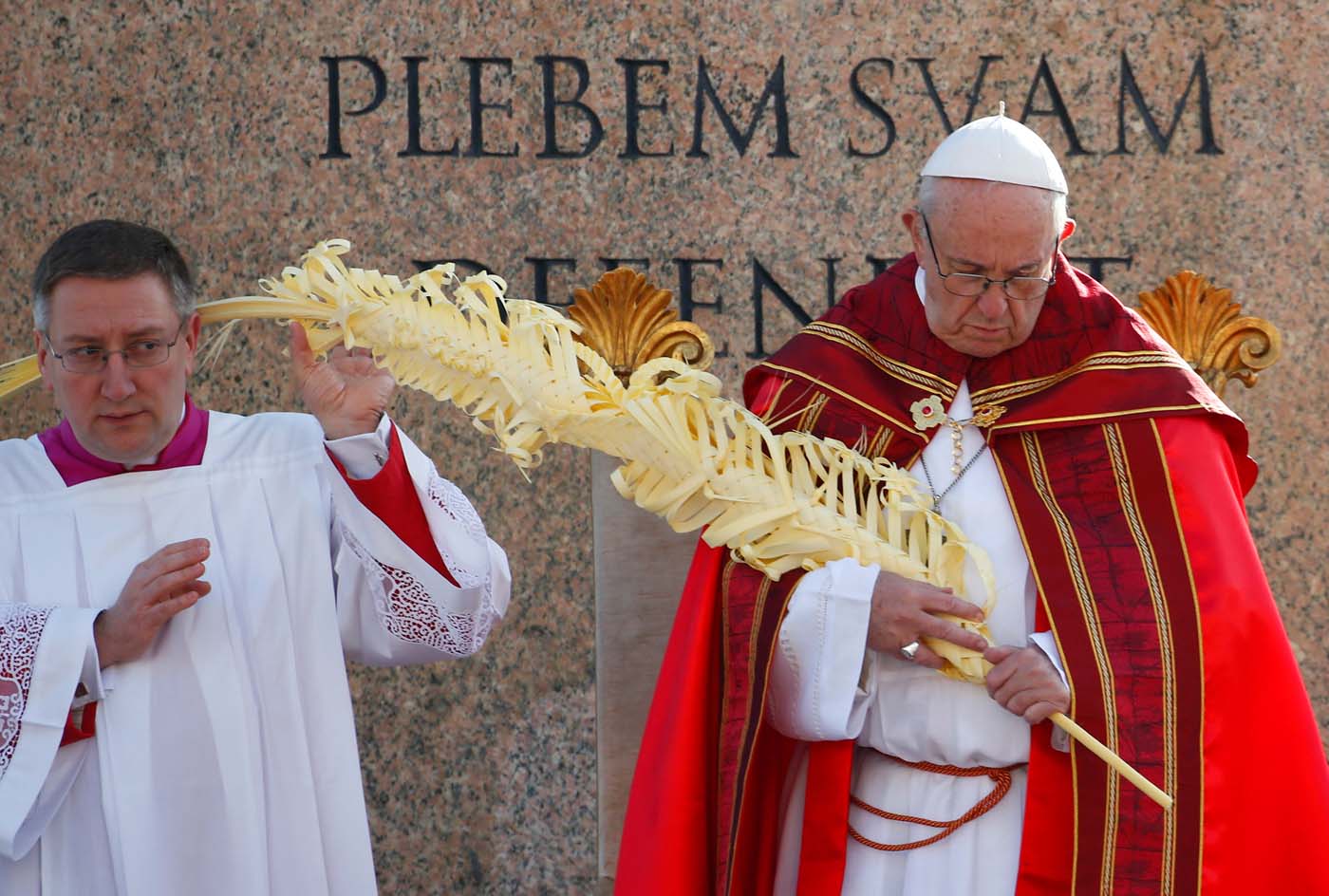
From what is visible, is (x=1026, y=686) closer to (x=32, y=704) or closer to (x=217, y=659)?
(x=217, y=659)

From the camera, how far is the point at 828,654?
339 centimetres

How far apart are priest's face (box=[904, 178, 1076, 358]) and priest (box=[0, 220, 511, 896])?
3.30ft

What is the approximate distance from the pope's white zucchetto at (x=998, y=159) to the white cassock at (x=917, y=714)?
53 cm

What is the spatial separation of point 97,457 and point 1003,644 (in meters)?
1.75

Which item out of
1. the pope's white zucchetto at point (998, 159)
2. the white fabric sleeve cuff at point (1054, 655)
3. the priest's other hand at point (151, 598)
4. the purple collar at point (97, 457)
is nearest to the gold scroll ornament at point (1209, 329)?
the pope's white zucchetto at point (998, 159)

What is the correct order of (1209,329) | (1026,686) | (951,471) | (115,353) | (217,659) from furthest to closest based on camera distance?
(1209,329), (951,471), (217,659), (115,353), (1026,686)

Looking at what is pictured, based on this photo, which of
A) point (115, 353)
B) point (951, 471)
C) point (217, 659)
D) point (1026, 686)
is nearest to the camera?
point (1026, 686)

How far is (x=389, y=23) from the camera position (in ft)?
16.4

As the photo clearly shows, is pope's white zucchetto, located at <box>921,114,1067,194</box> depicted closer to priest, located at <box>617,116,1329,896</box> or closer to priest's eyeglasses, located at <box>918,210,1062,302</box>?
priest, located at <box>617,116,1329,896</box>

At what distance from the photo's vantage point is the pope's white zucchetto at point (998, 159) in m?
3.48

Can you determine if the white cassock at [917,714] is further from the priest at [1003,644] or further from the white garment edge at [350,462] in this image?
the white garment edge at [350,462]

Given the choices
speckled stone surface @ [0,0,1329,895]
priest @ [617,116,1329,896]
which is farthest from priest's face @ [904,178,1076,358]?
speckled stone surface @ [0,0,1329,895]

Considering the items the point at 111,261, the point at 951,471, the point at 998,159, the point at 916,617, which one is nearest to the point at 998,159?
the point at 998,159

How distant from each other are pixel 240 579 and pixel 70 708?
0.40 meters
